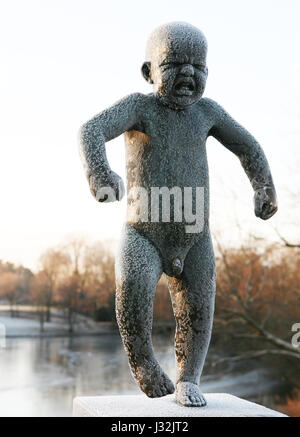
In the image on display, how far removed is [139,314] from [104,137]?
80 centimetres

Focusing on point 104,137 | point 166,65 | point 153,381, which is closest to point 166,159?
point 104,137

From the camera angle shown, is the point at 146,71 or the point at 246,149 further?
the point at 246,149

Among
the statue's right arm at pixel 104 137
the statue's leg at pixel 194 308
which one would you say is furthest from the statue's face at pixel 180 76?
the statue's leg at pixel 194 308

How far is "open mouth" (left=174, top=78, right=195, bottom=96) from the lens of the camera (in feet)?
8.63

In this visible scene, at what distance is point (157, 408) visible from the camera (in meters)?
2.62

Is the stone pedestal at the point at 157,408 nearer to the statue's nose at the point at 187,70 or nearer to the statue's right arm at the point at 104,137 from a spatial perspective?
the statue's right arm at the point at 104,137

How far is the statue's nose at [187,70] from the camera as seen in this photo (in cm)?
260

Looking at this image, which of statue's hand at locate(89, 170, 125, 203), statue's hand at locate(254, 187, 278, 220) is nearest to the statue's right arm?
statue's hand at locate(89, 170, 125, 203)

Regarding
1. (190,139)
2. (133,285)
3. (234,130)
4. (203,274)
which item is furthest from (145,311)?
(234,130)

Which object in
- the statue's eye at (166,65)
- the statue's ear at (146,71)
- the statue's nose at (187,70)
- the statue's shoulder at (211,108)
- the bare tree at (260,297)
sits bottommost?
the bare tree at (260,297)

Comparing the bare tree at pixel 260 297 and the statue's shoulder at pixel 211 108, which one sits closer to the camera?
the statue's shoulder at pixel 211 108

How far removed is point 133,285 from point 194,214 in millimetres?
450

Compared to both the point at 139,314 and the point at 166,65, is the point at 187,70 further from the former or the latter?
the point at 139,314
